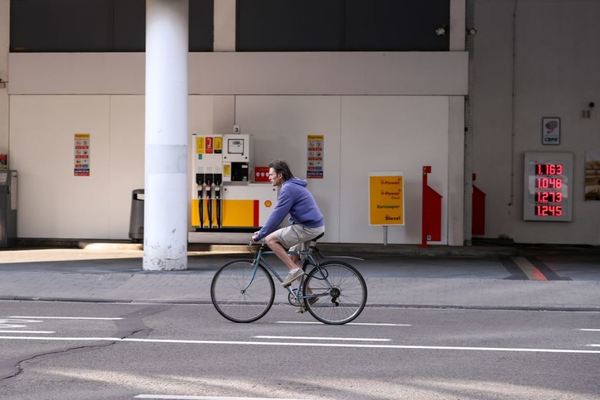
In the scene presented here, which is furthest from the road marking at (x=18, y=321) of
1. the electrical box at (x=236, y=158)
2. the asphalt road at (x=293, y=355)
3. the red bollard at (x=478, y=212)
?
the red bollard at (x=478, y=212)

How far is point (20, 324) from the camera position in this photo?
38.3 ft

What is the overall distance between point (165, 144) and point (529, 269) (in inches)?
255

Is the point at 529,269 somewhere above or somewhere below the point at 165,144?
below

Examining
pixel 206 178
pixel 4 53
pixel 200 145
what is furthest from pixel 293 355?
pixel 4 53

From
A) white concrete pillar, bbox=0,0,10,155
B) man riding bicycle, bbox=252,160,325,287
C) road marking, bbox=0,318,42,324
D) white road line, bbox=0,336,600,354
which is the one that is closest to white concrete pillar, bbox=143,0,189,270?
road marking, bbox=0,318,42,324

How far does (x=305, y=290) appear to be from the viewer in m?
11.8

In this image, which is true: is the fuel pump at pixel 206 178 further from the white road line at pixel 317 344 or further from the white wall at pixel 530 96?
the white road line at pixel 317 344

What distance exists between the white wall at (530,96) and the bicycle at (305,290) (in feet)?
44.1

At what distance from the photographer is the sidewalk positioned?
14.4m

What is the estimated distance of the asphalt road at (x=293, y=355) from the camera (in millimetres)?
8133

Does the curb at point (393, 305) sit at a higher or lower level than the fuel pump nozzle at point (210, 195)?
lower

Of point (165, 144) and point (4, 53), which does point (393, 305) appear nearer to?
point (165, 144)

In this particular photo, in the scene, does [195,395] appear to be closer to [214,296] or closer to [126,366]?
[126,366]

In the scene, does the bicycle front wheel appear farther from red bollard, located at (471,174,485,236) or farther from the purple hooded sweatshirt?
red bollard, located at (471,174,485,236)
